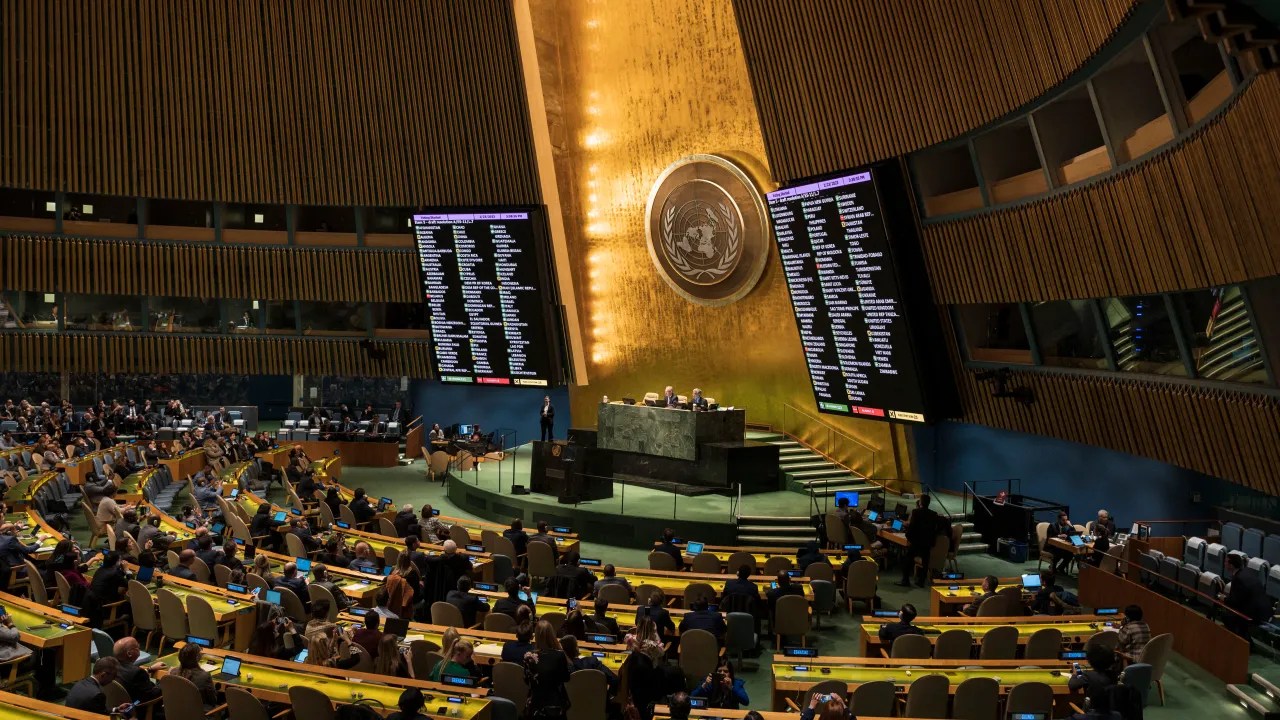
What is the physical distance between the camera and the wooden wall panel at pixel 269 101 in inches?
952

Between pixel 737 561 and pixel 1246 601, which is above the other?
pixel 737 561

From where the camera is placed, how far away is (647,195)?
23.1 metres

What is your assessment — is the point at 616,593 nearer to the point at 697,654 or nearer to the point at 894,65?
the point at 697,654

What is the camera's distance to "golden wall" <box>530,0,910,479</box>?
21.1 metres

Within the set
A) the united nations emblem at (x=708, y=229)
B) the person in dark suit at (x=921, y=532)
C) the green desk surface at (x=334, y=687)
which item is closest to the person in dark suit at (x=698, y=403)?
the united nations emblem at (x=708, y=229)

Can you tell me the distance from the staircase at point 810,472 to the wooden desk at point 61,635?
12308mm

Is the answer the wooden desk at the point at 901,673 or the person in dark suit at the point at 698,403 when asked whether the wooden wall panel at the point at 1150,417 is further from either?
the person in dark suit at the point at 698,403


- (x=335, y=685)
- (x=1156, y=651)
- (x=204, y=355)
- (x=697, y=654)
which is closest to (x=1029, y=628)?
(x=1156, y=651)

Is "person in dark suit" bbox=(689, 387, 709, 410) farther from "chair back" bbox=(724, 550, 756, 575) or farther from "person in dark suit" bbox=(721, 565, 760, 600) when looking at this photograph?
"person in dark suit" bbox=(721, 565, 760, 600)

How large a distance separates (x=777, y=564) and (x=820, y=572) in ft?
1.82

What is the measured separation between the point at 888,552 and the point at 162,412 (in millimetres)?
22105

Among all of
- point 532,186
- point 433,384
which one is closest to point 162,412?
point 433,384

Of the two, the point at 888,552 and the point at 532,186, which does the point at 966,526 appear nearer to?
the point at 888,552

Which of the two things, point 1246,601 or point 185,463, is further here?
point 185,463
